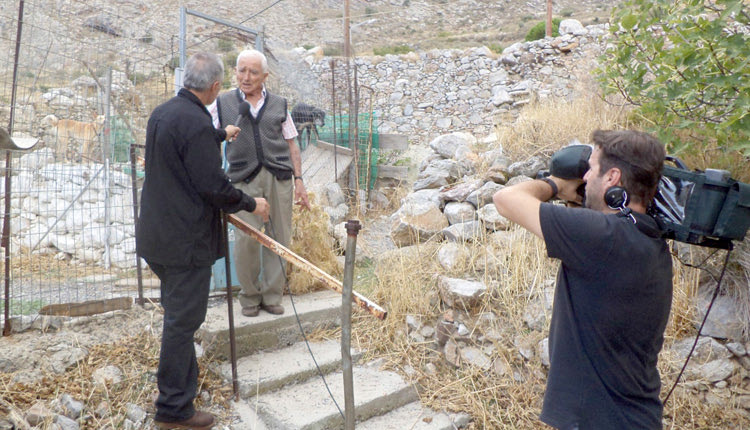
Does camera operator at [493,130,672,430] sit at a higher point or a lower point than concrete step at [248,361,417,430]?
higher

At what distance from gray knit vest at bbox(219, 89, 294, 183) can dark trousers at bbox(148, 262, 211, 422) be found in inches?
44.5

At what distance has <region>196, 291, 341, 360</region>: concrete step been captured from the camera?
3.55 metres

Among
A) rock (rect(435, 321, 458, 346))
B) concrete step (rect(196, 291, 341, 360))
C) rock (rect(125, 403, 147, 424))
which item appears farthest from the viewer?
rock (rect(435, 321, 458, 346))

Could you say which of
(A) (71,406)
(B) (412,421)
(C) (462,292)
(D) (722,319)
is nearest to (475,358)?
(C) (462,292)

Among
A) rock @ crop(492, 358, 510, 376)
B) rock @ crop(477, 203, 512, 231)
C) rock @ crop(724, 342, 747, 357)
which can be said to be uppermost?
rock @ crop(477, 203, 512, 231)

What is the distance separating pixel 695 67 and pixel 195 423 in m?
3.37

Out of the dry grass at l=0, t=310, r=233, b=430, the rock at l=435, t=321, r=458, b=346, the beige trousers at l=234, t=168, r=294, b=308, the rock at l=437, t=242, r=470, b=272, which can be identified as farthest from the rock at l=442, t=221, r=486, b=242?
the dry grass at l=0, t=310, r=233, b=430

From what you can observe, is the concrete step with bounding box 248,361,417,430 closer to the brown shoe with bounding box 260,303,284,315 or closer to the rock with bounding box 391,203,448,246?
the brown shoe with bounding box 260,303,284,315

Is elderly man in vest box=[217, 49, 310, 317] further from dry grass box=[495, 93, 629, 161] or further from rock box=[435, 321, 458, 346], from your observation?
dry grass box=[495, 93, 629, 161]

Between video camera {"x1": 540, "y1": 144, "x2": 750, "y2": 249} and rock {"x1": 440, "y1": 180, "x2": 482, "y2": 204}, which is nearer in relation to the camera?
video camera {"x1": 540, "y1": 144, "x2": 750, "y2": 249}

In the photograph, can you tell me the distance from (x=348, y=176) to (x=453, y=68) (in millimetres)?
9501

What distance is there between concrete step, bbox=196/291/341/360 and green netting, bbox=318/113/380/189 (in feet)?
14.1

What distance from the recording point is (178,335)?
2713 millimetres

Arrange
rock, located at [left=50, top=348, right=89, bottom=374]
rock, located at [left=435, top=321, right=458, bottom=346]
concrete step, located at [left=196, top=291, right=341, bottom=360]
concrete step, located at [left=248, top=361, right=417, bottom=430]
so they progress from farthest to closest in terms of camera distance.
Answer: rock, located at [left=435, top=321, right=458, bottom=346], concrete step, located at [left=196, top=291, right=341, bottom=360], concrete step, located at [left=248, top=361, right=417, bottom=430], rock, located at [left=50, top=348, right=89, bottom=374]
